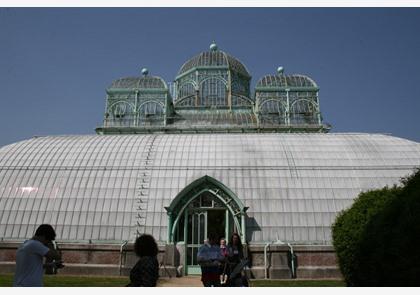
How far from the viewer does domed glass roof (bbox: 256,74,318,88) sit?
1895 inches

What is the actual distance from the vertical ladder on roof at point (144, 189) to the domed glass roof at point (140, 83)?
20892mm

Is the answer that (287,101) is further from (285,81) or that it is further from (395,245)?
(395,245)

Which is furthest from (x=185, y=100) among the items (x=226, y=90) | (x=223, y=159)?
(x=223, y=159)

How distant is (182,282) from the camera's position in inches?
772

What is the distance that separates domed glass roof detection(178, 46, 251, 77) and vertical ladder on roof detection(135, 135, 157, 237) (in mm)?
25418

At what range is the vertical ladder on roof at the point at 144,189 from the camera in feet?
76.5

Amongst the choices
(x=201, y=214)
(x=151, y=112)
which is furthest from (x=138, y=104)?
(x=201, y=214)

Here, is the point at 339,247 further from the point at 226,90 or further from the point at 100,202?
the point at 226,90

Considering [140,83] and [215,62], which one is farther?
[215,62]

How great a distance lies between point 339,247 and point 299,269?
5961 mm

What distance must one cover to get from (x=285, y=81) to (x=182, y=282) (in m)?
33.8

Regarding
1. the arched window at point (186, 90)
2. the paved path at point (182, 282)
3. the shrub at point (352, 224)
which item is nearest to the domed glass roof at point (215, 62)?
the arched window at point (186, 90)

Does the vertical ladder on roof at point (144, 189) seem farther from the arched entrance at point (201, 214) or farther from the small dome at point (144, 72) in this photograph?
the small dome at point (144, 72)

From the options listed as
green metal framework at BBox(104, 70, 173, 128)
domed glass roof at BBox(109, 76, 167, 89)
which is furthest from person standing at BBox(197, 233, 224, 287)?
domed glass roof at BBox(109, 76, 167, 89)
